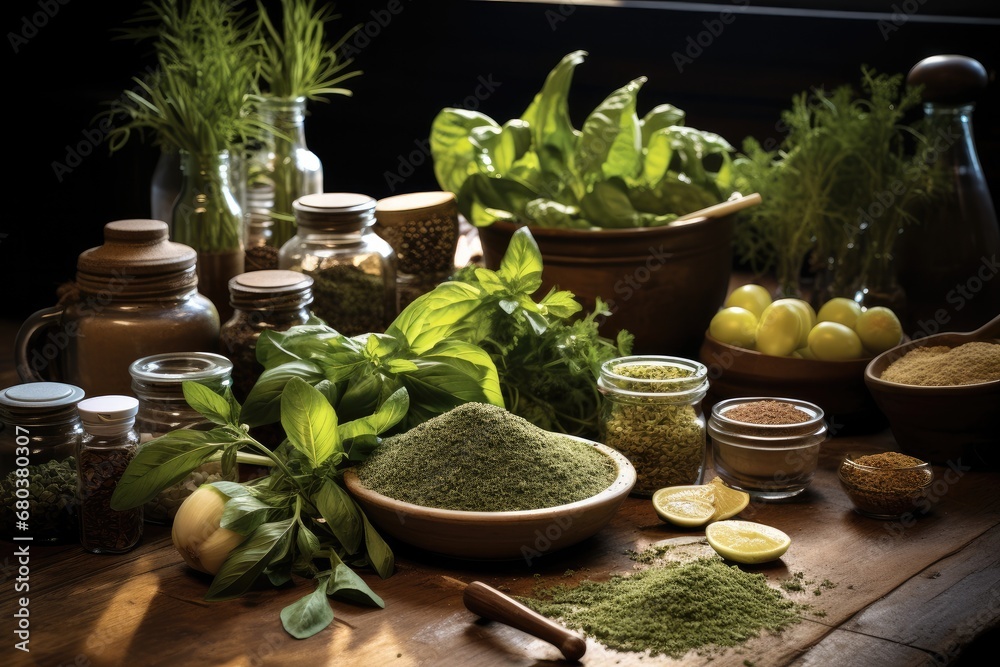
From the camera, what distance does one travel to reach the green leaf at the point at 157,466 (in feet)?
3.42

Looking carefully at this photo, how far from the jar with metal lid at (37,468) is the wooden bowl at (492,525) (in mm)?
299

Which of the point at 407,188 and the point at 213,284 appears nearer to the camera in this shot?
the point at 213,284

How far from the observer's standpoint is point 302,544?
1.04 metres

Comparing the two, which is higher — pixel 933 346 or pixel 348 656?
pixel 933 346

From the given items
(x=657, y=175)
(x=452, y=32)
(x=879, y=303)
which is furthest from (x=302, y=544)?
(x=452, y=32)

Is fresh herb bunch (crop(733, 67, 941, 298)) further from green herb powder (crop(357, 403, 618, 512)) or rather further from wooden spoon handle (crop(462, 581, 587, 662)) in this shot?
wooden spoon handle (crop(462, 581, 587, 662))

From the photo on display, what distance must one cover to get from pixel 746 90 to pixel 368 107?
1025 mm

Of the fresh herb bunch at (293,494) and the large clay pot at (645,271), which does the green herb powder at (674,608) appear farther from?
the large clay pot at (645,271)

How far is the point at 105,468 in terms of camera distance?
3.55 ft

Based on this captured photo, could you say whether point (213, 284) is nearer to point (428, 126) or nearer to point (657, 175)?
point (657, 175)

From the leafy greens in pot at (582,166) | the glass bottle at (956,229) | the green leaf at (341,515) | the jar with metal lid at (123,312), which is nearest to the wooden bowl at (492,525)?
the green leaf at (341,515)

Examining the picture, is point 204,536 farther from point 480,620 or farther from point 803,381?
point 803,381

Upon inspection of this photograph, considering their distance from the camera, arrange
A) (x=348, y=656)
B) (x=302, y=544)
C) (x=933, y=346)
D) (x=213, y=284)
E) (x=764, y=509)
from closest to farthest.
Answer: (x=348, y=656), (x=302, y=544), (x=764, y=509), (x=933, y=346), (x=213, y=284)

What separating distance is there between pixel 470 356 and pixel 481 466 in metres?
0.18
